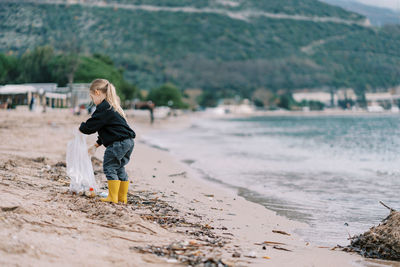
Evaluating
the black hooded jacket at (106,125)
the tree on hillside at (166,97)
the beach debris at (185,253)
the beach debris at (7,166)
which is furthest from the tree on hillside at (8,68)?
the tree on hillside at (166,97)

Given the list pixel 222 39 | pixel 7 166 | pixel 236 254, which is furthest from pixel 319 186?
pixel 222 39

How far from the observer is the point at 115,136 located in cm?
518

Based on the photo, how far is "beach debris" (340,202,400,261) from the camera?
4.25 meters

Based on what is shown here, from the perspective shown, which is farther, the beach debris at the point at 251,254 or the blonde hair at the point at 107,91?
the blonde hair at the point at 107,91

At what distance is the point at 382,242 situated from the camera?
4.38 meters

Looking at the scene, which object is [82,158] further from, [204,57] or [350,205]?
[204,57]

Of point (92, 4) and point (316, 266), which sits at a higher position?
point (92, 4)

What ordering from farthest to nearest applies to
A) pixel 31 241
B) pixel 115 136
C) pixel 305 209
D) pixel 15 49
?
pixel 15 49
pixel 305 209
pixel 115 136
pixel 31 241

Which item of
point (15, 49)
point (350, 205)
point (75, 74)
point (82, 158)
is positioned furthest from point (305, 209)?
point (15, 49)

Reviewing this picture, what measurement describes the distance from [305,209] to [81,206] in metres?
3.88

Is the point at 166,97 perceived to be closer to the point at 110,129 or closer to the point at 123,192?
the point at 123,192

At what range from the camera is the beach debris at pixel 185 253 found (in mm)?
3480

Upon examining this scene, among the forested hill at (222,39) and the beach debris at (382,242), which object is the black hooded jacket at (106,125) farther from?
the forested hill at (222,39)

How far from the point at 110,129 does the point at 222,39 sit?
15902 cm
